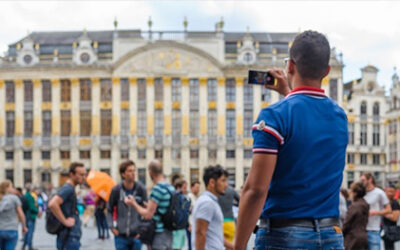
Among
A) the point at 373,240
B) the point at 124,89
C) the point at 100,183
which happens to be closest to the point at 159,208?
the point at 373,240

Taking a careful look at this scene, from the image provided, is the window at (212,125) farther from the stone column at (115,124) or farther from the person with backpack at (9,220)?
the person with backpack at (9,220)

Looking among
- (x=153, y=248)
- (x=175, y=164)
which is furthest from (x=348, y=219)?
(x=175, y=164)

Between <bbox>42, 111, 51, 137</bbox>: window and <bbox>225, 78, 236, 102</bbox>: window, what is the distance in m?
12.7

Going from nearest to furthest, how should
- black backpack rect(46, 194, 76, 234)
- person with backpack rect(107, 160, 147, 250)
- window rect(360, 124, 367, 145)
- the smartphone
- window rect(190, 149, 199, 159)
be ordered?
the smartphone, black backpack rect(46, 194, 76, 234), person with backpack rect(107, 160, 147, 250), window rect(190, 149, 199, 159), window rect(360, 124, 367, 145)

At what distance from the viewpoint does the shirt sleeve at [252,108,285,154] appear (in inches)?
106

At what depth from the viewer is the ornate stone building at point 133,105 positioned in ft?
164

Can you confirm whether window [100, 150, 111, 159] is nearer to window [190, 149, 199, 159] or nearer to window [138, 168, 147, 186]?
window [138, 168, 147, 186]

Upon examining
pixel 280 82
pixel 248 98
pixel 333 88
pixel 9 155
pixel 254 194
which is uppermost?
pixel 333 88

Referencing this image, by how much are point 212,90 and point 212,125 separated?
2476 mm

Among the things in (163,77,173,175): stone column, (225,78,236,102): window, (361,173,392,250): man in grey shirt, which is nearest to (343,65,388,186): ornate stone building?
(225,78,236,102): window

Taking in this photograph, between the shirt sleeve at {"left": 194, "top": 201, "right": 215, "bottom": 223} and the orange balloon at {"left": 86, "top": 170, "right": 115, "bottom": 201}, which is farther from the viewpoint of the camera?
the orange balloon at {"left": 86, "top": 170, "right": 115, "bottom": 201}

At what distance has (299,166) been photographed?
110 inches

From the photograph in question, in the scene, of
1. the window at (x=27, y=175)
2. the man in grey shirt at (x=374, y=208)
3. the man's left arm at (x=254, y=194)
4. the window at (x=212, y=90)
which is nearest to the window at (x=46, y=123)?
the window at (x=27, y=175)

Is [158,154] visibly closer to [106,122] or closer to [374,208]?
[106,122]
